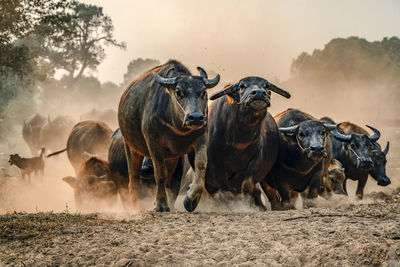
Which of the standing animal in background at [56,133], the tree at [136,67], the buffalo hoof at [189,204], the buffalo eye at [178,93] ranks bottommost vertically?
the buffalo hoof at [189,204]

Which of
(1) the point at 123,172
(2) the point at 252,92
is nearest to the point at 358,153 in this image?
(2) the point at 252,92

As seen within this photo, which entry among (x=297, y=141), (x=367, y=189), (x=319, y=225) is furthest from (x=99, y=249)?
(x=367, y=189)

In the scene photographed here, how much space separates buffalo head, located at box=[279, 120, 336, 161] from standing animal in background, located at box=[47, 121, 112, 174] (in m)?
5.76

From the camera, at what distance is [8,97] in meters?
37.7

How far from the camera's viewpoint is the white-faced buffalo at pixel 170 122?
577 centimetres

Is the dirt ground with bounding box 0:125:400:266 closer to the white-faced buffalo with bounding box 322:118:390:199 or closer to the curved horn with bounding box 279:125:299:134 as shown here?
the curved horn with bounding box 279:125:299:134

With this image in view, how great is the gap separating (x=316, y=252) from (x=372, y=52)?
105 feet

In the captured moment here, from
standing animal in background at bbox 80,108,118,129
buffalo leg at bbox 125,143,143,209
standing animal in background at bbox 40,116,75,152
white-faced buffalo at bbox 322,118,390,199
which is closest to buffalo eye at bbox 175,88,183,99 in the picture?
buffalo leg at bbox 125,143,143,209

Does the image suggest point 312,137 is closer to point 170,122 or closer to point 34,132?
point 170,122

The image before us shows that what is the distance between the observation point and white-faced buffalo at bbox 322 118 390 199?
10078mm

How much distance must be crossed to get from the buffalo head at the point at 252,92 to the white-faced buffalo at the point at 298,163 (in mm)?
880

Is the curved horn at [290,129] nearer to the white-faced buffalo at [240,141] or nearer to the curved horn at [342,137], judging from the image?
the white-faced buffalo at [240,141]

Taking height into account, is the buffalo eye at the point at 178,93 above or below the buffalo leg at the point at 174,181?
above

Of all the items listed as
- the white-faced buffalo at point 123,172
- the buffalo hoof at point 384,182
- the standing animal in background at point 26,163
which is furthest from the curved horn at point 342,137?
the standing animal in background at point 26,163
